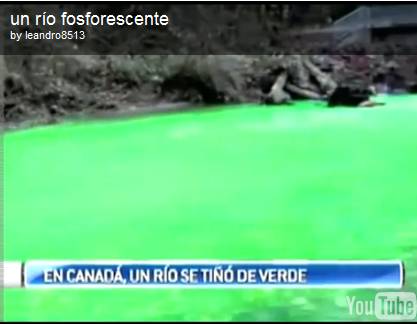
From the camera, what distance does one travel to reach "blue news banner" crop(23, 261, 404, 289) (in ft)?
9.52

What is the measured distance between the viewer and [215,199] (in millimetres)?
2977

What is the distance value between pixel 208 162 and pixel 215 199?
13 cm

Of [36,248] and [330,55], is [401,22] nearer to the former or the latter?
[330,55]

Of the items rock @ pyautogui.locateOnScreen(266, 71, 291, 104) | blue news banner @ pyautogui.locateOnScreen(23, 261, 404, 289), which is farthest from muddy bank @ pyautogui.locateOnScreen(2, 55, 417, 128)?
blue news banner @ pyautogui.locateOnScreen(23, 261, 404, 289)

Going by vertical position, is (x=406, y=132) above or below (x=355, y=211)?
above

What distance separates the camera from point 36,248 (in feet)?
9.66

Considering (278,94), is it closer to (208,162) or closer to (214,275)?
(208,162)

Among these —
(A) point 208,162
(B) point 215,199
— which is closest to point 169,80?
(A) point 208,162

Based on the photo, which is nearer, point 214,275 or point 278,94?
point 214,275

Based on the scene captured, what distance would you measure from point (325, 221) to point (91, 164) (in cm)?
82

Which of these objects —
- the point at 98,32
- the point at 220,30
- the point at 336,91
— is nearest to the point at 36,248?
the point at 98,32

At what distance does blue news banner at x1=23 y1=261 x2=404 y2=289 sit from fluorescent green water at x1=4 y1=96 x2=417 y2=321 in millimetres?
33

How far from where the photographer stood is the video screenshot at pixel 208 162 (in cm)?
291

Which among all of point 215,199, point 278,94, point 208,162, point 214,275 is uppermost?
point 278,94
